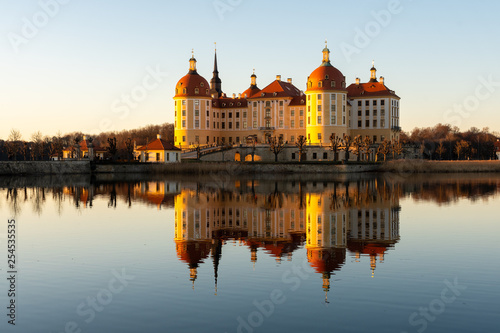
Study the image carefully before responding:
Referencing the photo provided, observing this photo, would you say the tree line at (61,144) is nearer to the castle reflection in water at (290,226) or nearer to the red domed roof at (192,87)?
the red domed roof at (192,87)

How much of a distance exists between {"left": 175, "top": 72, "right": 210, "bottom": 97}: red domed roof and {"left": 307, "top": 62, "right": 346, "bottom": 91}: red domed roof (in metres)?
16.5

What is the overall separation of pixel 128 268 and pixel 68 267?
166 centimetres

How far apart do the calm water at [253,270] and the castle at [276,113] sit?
2253 inches

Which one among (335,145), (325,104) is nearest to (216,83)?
(325,104)

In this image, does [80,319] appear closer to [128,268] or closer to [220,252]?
[128,268]

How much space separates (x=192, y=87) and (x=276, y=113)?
13701mm

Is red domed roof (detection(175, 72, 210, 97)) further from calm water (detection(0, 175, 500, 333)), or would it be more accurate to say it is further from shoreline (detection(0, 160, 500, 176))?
calm water (detection(0, 175, 500, 333))

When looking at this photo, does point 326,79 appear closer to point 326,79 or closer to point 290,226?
point 326,79

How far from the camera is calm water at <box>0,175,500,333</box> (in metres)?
10.6

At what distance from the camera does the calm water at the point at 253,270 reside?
10.6m

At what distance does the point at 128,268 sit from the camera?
14.8m

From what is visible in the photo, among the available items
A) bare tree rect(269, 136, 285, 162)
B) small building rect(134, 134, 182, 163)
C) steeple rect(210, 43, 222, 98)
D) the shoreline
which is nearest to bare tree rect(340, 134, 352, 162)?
the shoreline

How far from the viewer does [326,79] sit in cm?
8050

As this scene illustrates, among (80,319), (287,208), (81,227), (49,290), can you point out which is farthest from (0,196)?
(80,319)
